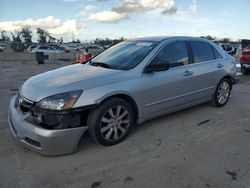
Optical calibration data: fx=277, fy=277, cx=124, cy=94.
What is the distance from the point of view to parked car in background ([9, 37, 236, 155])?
349 centimetres

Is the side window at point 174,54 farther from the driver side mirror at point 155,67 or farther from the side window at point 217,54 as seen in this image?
the side window at point 217,54

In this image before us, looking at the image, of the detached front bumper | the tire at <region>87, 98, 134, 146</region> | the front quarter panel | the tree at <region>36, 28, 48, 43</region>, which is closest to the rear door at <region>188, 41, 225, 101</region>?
the front quarter panel

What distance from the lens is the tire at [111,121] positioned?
3.71m

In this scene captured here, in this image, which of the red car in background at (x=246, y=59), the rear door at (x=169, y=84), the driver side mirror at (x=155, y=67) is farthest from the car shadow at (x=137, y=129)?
the red car in background at (x=246, y=59)

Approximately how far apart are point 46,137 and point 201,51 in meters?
3.53

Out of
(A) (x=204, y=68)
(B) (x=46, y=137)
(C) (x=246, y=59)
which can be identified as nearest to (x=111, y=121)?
(B) (x=46, y=137)

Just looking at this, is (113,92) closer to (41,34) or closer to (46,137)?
(46,137)

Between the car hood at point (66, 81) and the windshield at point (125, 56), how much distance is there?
25cm

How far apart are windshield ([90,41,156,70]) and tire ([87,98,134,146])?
68 cm

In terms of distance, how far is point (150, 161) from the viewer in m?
3.56

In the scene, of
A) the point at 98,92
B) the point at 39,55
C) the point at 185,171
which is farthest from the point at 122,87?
the point at 39,55

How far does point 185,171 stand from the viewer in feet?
10.9

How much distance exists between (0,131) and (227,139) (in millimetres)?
3626

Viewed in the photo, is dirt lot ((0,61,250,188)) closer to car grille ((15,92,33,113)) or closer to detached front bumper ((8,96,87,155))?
detached front bumper ((8,96,87,155))
